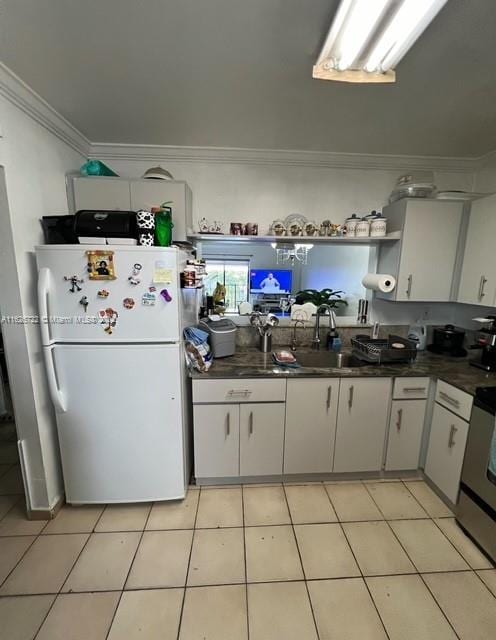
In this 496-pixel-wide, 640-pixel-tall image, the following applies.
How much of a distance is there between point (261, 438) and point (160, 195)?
1865 millimetres

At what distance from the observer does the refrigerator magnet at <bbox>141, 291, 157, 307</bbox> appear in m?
1.55

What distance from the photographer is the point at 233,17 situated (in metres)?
1.06

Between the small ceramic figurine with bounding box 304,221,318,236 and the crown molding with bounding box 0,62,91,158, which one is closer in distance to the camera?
the crown molding with bounding box 0,62,91,158

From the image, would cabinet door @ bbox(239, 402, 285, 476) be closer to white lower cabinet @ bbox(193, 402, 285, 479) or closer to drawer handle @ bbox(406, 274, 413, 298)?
white lower cabinet @ bbox(193, 402, 285, 479)

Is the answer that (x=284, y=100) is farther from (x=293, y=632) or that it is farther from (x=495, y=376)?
(x=293, y=632)

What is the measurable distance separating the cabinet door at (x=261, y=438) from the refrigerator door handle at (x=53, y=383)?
1069mm

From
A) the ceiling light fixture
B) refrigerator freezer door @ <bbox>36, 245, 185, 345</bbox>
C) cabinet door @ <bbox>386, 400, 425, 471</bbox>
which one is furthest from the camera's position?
cabinet door @ <bbox>386, 400, 425, 471</bbox>

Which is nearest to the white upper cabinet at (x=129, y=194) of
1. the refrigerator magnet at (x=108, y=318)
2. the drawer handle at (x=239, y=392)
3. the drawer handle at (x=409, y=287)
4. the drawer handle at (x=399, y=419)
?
the refrigerator magnet at (x=108, y=318)

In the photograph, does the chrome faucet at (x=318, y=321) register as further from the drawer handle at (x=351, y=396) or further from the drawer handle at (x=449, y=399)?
the drawer handle at (x=449, y=399)

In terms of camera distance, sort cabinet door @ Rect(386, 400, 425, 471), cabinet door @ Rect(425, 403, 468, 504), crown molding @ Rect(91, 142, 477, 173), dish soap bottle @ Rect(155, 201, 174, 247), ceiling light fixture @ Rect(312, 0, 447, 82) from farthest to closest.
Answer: crown molding @ Rect(91, 142, 477, 173) → cabinet door @ Rect(386, 400, 425, 471) → cabinet door @ Rect(425, 403, 468, 504) → dish soap bottle @ Rect(155, 201, 174, 247) → ceiling light fixture @ Rect(312, 0, 447, 82)

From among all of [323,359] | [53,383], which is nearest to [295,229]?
[323,359]

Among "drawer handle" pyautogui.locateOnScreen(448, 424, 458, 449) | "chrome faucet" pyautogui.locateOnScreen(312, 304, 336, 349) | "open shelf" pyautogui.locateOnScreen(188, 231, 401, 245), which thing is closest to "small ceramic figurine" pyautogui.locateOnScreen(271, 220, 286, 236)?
"open shelf" pyautogui.locateOnScreen(188, 231, 401, 245)

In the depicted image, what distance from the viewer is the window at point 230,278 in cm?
251

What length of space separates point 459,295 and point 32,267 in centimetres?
295
